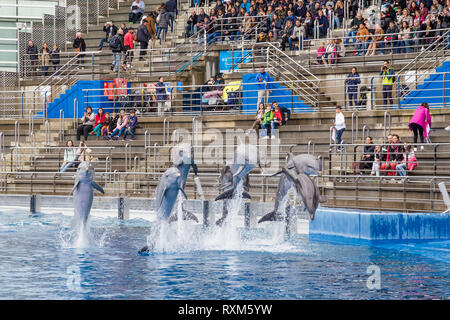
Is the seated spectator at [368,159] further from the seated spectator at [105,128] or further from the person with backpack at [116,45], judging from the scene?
the person with backpack at [116,45]

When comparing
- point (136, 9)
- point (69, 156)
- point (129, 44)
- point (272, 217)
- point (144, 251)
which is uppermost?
point (136, 9)

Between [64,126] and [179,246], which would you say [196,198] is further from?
[64,126]

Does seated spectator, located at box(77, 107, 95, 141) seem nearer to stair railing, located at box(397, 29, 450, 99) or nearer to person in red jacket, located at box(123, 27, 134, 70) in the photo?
person in red jacket, located at box(123, 27, 134, 70)

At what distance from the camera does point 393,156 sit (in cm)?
2692

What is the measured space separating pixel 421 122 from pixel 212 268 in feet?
35.7

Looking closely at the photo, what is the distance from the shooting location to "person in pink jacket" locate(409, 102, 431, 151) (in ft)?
86.9

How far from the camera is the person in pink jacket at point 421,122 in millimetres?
26484

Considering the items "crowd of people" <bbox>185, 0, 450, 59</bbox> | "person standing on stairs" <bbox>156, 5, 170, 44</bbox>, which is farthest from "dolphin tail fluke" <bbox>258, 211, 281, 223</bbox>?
"person standing on stairs" <bbox>156, 5, 170, 44</bbox>

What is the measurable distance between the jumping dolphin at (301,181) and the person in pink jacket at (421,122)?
619 cm

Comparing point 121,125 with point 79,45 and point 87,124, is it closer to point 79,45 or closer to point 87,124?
point 87,124

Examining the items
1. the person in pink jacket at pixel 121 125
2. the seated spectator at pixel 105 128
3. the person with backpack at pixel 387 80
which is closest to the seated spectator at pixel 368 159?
the person with backpack at pixel 387 80

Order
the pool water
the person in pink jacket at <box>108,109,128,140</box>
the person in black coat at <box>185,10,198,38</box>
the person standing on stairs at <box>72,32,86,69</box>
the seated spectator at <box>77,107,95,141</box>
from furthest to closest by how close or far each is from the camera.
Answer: the person standing on stairs at <box>72,32,86,69</box>
the person in black coat at <box>185,10,198,38</box>
the seated spectator at <box>77,107,95,141</box>
the person in pink jacket at <box>108,109,128,140</box>
the pool water

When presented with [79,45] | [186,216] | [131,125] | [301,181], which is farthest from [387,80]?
[79,45]

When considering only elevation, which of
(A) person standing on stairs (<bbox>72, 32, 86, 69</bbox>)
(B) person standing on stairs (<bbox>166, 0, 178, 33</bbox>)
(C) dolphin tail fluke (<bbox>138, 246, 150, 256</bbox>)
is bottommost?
(C) dolphin tail fluke (<bbox>138, 246, 150, 256</bbox>)
